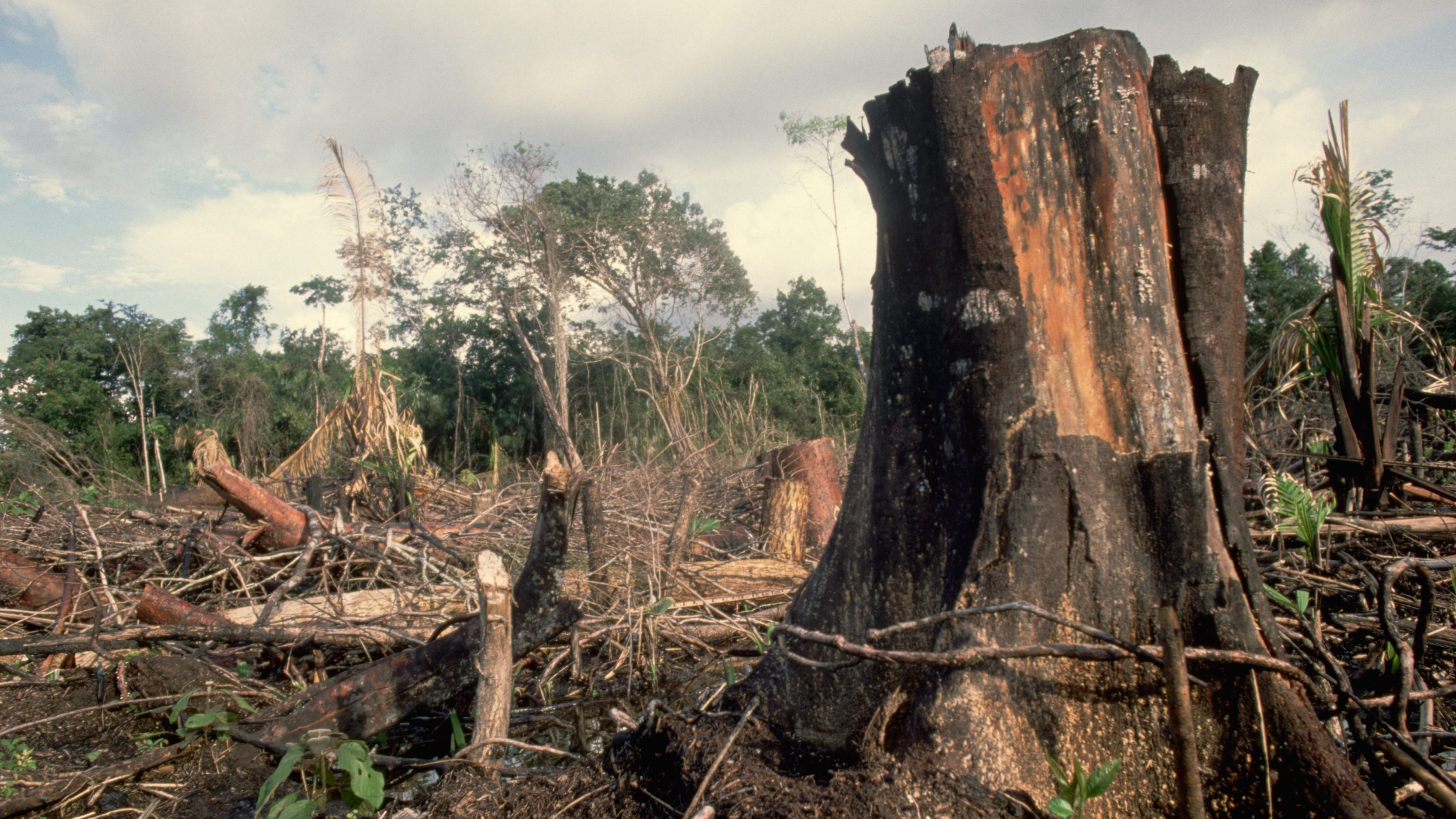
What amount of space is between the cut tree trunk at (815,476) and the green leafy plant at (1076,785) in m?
4.55

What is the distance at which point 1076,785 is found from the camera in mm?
1470

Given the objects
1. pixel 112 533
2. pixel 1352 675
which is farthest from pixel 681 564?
pixel 112 533

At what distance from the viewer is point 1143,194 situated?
178cm

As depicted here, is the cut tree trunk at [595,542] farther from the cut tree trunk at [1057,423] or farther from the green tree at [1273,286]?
the green tree at [1273,286]

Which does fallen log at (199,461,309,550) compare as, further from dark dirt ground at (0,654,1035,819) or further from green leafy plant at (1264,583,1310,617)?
green leafy plant at (1264,583,1310,617)

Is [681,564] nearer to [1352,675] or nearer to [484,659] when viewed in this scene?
[484,659]

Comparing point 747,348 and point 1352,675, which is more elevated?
point 747,348

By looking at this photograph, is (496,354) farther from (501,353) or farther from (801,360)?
(801,360)

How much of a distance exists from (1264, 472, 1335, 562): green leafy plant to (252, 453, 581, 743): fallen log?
8.45 ft

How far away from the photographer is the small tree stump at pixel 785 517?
586 cm

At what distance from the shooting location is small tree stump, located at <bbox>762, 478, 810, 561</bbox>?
5855mm

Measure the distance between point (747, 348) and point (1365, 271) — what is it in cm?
2293

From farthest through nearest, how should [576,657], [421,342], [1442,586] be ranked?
[421,342] < [576,657] < [1442,586]

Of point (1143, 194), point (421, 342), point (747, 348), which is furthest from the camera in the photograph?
point (747, 348)
